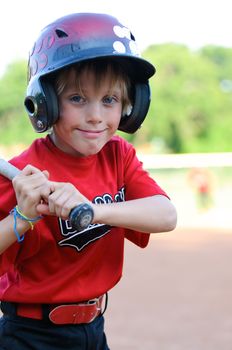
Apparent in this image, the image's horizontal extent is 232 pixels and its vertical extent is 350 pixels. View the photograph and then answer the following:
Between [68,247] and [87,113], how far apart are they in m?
0.48

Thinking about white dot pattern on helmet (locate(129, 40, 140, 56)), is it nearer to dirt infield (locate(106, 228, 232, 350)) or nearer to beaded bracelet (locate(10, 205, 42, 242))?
beaded bracelet (locate(10, 205, 42, 242))

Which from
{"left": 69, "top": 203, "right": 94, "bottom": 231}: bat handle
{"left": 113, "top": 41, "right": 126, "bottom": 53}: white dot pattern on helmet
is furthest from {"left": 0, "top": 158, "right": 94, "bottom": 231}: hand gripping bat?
{"left": 113, "top": 41, "right": 126, "bottom": 53}: white dot pattern on helmet

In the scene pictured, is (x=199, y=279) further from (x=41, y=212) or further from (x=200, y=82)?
(x=200, y=82)

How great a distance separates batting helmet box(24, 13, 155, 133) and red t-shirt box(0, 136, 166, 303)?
0.50ft

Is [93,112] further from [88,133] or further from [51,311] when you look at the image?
[51,311]

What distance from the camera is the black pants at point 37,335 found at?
95.7 inches

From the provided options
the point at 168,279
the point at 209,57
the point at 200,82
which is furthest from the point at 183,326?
the point at 209,57

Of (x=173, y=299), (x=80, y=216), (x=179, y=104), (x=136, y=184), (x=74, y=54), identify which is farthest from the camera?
(x=179, y=104)

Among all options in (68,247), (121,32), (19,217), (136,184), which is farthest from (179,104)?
(19,217)

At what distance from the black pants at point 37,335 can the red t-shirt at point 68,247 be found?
11cm

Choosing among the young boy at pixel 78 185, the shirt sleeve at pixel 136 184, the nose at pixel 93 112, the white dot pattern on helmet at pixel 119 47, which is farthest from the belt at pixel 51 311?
the white dot pattern on helmet at pixel 119 47

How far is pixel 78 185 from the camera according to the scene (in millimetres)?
2412

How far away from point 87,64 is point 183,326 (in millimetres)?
3598

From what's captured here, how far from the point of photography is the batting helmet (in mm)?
2287
